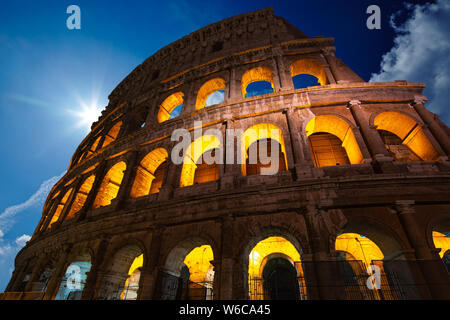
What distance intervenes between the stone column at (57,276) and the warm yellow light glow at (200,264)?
525cm

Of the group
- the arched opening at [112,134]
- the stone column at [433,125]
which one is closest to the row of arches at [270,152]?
the stone column at [433,125]

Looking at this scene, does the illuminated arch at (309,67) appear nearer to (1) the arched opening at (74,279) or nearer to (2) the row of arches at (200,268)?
(2) the row of arches at (200,268)

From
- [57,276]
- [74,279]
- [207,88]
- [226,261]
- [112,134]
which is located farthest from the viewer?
[112,134]

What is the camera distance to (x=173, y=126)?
1063 centimetres

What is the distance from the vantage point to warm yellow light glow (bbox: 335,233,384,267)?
8.80 m

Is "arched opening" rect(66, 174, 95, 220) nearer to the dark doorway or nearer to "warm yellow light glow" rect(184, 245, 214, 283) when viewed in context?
"warm yellow light glow" rect(184, 245, 214, 283)

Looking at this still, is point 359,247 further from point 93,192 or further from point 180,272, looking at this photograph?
point 93,192

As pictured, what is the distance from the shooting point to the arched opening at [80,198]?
12119 mm

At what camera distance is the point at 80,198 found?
1262 cm

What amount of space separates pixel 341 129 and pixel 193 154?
636 cm

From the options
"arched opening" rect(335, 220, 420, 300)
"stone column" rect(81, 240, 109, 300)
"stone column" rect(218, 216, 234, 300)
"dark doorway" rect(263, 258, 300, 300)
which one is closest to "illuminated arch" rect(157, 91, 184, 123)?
"stone column" rect(81, 240, 109, 300)

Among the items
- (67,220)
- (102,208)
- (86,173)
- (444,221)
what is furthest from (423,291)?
(86,173)

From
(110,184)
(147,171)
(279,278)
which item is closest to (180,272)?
(279,278)
